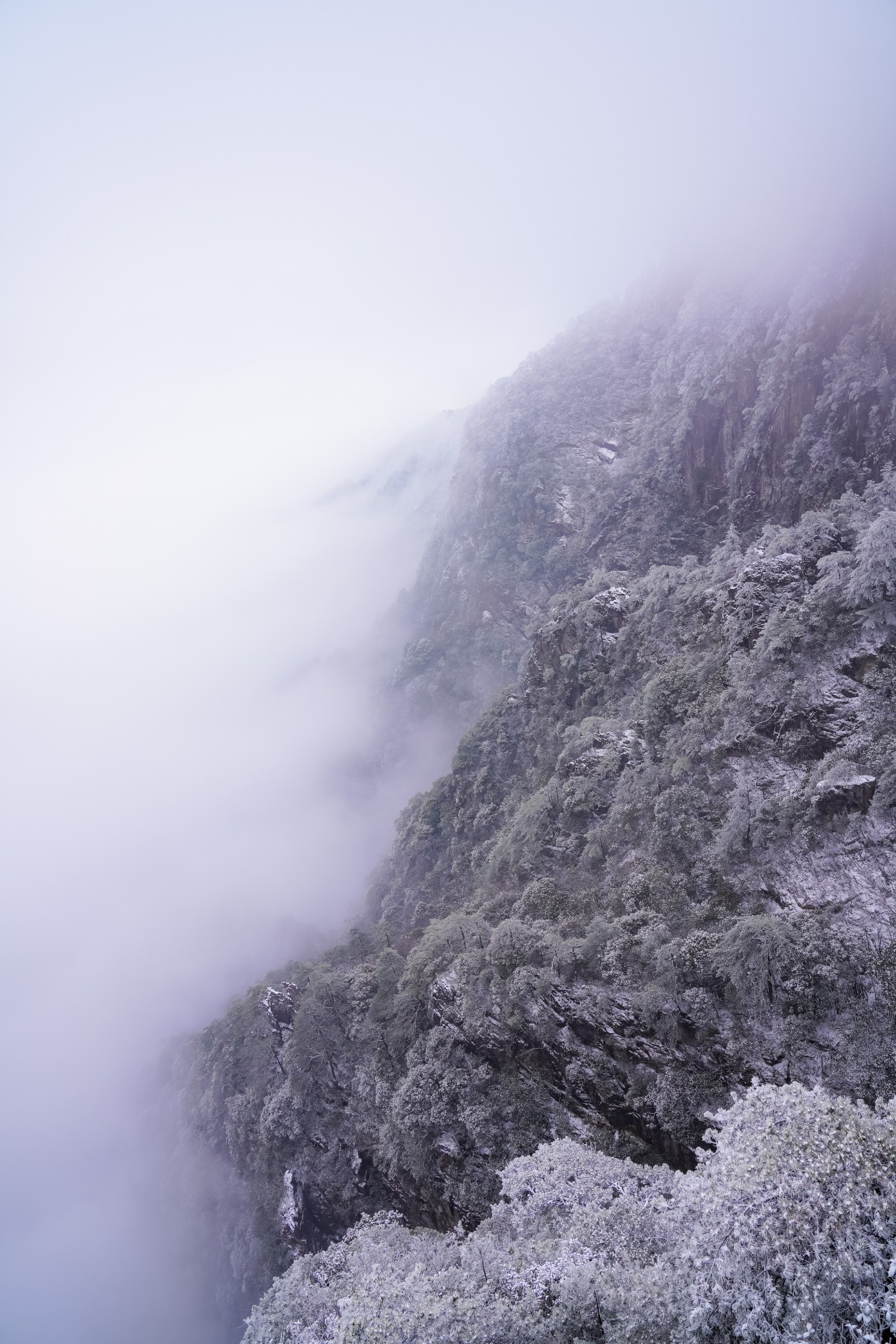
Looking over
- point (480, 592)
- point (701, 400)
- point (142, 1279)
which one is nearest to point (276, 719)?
point (480, 592)

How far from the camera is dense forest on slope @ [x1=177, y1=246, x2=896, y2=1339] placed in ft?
85.7

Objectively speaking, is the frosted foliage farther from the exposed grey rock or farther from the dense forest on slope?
the exposed grey rock

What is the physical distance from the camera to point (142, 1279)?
62.2m

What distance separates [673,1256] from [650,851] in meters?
17.1

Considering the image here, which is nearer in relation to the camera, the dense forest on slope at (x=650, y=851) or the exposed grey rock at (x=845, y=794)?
the dense forest on slope at (x=650, y=851)

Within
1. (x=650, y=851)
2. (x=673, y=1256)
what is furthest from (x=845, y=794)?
(x=673, y=1256)

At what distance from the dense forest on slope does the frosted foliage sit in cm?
372

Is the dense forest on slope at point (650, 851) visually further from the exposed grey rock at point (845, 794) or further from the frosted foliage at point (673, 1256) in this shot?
the frosted foliage at point (673, 1256)

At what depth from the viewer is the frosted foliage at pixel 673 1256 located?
15445mm

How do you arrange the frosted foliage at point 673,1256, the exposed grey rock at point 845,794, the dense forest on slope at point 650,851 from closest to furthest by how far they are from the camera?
the frosted foliage at point 673,1256
the dense forest on slope at point 650,851
the exposed grey rock at point 845,794

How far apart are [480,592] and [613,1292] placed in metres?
63.6

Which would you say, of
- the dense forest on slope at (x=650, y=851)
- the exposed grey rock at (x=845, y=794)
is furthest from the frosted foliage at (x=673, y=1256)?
the exposed grey rock at (x=845, y=794)

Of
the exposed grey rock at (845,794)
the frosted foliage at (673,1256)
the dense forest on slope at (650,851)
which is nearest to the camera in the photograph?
the frosted foliage at (673,1256)

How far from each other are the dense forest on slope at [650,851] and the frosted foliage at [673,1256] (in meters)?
3.72
